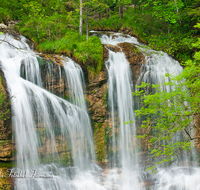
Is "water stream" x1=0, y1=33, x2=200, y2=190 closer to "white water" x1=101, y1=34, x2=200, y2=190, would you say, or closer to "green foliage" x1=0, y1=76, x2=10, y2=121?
"white water" x1=101, y1=34, x2=200, y2=190

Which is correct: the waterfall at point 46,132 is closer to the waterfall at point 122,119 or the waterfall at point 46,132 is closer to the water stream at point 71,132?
the water stream at point 71,132

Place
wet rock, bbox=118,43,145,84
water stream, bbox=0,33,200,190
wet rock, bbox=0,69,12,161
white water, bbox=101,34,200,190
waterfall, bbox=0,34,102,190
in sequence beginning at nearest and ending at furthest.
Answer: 1. wet rock, bbox=0,69,12,161
2. waterfall, bbox=0,34,102,190
3. water stream, bbox=0,33,200,190
4. white water, bbox=101,34,200,190
5. wet rock, bbox=118,43,145,84

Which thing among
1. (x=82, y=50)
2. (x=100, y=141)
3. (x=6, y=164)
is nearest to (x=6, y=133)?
(x=6, y=164)

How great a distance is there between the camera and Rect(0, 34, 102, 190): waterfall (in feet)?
20.4

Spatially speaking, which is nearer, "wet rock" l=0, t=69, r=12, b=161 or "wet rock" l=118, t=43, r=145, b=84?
"wet rock" l=0, t=69, r=12, b=161

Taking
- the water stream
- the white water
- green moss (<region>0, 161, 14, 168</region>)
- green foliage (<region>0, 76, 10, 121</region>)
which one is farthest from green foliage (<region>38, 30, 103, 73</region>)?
green moss (<region>0, 161, 14, 168</region>)

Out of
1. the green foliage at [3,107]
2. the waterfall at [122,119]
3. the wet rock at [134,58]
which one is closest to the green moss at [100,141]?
the waterfall at [122,119]

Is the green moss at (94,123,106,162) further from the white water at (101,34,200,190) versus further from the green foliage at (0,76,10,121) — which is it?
the green foliage at (0,76,10,121)

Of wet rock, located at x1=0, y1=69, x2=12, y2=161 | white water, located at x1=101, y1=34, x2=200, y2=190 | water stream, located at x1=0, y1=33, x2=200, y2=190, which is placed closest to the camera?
wet rock, located at x1=0, y1=69, x2=12, y2=161

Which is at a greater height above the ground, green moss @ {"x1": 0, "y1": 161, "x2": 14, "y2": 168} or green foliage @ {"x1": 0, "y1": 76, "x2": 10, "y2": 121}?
green foliage @ {"x1": 0, "y1": 76, "x2": 10, "y2": 121}

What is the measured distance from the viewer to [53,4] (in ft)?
50.6

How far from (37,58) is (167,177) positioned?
7.92 metres

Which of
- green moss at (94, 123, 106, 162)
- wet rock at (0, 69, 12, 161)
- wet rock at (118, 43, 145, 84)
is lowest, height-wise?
green moss at (94, 123, 106, 162)

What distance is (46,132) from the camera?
691cm
